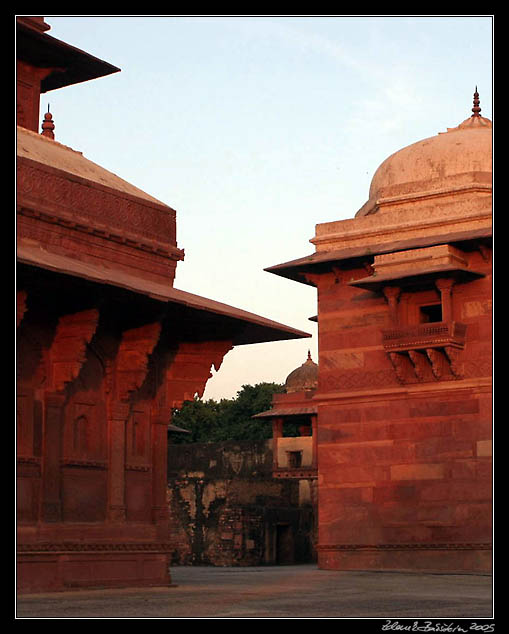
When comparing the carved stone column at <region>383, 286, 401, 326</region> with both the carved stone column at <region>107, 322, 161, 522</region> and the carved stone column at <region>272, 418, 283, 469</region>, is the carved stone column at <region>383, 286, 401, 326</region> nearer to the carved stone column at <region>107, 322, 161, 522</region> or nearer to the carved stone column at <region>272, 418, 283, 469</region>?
the carved stone column at <region>107, 322, 161, 522</region>

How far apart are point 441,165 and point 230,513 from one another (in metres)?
13.1

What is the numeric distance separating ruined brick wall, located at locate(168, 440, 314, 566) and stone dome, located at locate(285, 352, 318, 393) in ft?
14.0

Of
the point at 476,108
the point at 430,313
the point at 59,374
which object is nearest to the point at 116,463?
the point at 59,374

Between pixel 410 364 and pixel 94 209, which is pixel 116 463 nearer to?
pixel 94 209

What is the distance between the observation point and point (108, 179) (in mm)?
15547

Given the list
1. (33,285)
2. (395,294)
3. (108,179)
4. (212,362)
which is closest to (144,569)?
(212,362)

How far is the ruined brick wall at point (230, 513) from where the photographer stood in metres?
31.9

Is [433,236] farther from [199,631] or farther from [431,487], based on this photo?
[199,631]

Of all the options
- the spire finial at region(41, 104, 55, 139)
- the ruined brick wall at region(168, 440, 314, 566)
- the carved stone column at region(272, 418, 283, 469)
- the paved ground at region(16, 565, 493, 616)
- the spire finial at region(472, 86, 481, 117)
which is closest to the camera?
the paved ground at region(16, 565, 493, 616)

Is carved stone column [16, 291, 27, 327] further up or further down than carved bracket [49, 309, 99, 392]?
further up

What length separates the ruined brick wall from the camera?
3192 cm

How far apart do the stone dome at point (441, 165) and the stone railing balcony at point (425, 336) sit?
2.91 m

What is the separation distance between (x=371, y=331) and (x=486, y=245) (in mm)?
2765

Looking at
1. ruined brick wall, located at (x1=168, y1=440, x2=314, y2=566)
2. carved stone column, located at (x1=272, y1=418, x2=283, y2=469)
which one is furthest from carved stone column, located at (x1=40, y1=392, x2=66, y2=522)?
carved stone column, located at (x1=272, y1=418, x2=283, y2=469)
